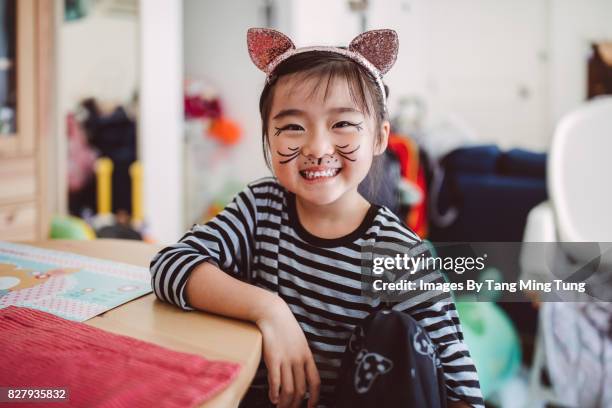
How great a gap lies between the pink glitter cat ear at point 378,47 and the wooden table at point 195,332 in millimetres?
439

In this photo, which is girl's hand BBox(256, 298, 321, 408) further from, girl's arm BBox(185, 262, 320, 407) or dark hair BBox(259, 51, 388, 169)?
dark hair BBox(259, 51, 388, 169)

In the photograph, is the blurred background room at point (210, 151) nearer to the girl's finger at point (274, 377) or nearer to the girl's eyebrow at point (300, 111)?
the girl's eyebrow at point (300, 111)

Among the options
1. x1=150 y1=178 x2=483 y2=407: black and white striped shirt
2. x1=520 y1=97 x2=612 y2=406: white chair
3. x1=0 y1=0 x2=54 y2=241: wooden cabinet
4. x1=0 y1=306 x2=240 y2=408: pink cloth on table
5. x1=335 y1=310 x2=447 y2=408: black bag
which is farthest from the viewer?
x1=0 y1=0 x2=54 y2=241: wooden cabinet

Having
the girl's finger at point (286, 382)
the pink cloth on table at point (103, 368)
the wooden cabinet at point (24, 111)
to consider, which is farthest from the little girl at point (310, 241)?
the wooden cabinet at point (24, 111)

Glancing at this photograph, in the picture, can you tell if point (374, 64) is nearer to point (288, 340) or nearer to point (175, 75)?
point (288, 340)

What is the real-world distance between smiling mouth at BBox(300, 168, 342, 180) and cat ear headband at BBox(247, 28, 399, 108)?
0.51ft

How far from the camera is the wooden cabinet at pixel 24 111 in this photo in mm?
2121

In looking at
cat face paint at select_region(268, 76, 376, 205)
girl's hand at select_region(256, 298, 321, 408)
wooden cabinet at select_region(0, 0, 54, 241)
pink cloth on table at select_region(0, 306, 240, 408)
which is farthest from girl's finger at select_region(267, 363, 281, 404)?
wooden cabinet at select_region(0, 0, 54, 241)

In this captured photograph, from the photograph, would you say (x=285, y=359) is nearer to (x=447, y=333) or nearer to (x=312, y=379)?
(x=312, y=379)

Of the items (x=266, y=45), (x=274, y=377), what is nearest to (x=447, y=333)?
(x=274, y=377)

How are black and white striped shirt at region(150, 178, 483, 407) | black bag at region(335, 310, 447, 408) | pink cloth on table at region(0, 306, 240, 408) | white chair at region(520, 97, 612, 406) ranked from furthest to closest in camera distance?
white chair at region(520, 97, 612, 406) → black and white striped shirt at region(150, 178, 483, 407) → black bag at region(335, 310, 447, 408) → pink cloth on table at region(0, 306, 240, 408)

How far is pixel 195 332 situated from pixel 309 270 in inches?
9.4

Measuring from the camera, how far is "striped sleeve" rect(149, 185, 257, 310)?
762 millimetres

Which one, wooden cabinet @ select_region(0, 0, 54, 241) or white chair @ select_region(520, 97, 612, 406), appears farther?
wooden cabinet @ select_region(0, 0, 54, 241)
